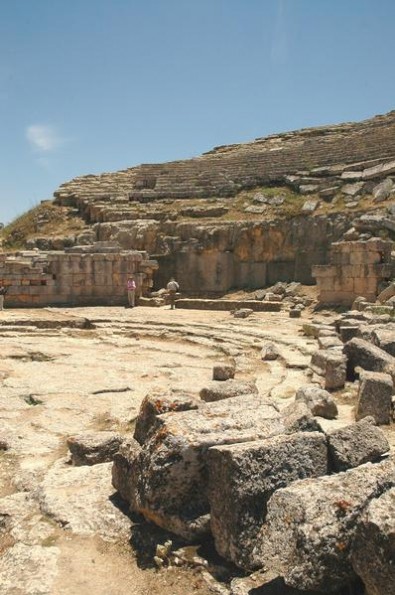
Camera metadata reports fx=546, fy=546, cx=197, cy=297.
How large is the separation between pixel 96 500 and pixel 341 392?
329 cm

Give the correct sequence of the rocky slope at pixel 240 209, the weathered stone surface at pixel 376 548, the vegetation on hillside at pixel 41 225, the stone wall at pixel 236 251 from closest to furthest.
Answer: the weathered stone surface at pixel 376 548 < the stone wall at pixel 236 251 < the rocky slope at pixel 240 209 < the vegetation on hillside at pixel 41 225

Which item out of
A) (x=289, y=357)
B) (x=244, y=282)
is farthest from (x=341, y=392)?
(x=244, y=282)

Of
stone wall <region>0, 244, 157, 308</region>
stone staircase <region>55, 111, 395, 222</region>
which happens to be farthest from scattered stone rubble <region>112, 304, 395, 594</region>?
stone staircase <region>55, 111, 395, 222</region>

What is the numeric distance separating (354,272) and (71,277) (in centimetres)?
800

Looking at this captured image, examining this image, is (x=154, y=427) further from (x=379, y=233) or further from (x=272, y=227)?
(x=272, y=227)

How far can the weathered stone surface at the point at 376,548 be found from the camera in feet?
6.33

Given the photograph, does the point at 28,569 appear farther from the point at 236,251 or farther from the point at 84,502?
the point at 236,251

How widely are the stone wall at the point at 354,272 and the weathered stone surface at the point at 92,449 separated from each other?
449 inches

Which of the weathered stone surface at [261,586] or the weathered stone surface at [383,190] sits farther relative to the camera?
the weathered stone surface at [383,190]

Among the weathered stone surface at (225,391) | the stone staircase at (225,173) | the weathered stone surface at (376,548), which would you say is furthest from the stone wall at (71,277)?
the weathered stone surface at (376,548)

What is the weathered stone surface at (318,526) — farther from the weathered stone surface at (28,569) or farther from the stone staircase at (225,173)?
the stone staircase at (225,173)

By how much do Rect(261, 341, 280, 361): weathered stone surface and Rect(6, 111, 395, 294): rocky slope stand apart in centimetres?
833

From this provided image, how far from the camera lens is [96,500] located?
10.5ft

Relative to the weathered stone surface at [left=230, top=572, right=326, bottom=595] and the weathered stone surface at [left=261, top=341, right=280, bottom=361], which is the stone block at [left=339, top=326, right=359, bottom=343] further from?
the weathered stone surface at [left=230, top=572, right=326, bottom=595]
